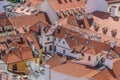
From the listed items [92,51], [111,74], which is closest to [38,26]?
[92,51]

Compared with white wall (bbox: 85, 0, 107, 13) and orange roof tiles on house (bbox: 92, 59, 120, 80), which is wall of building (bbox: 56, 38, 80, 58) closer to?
orange roof tiles on house (bbox: 92, 59, 120, 80)

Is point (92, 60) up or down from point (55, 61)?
up

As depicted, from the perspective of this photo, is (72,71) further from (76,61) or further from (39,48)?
(39,48)

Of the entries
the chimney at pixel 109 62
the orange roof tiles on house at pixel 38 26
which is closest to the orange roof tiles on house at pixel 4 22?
the orange roof tiles on house at pixel 38 26

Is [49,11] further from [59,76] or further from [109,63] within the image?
[109,63]

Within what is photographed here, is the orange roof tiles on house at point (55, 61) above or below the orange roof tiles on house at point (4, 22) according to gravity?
below

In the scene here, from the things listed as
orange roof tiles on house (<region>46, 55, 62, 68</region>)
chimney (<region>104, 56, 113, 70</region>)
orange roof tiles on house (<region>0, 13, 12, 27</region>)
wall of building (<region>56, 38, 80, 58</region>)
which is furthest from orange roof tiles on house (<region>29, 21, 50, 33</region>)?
chimney (<region>104, 56, 113, 70</region>)

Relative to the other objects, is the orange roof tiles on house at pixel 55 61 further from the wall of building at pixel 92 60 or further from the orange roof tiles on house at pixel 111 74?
the orange roof tiles on house at pixel 111 74
